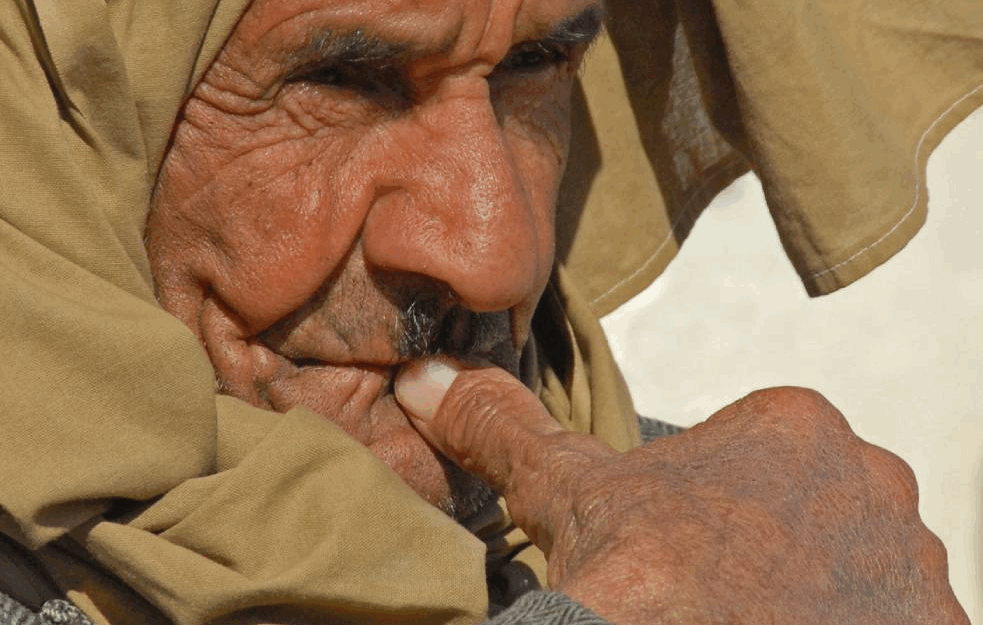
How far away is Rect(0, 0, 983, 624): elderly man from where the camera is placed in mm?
1845

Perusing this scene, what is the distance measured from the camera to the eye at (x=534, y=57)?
2.40 m

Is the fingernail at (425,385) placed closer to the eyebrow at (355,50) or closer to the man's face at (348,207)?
the man's face at (348,207)

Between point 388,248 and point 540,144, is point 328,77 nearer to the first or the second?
point 388,248

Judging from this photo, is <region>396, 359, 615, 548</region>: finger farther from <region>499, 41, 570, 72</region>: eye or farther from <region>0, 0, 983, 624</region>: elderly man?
<region>499, 41, 570, 72</region>: eye

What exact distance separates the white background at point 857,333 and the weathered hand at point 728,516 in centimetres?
216

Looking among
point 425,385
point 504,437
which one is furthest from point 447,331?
point 504,437

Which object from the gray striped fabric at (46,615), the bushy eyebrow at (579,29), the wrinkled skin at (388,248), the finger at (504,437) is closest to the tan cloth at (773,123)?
the bushy eyebrow at (579,29)

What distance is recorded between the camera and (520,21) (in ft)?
7.56

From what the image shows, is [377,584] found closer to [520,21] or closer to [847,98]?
[520,21]

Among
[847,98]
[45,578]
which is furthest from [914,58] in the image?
[45,578]

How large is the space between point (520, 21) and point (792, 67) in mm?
572

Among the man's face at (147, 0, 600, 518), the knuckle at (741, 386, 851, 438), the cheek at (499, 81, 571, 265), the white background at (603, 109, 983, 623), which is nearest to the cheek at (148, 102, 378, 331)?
the man's face at (147, 0, 600, 518)

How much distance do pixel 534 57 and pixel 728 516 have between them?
2.86 ft

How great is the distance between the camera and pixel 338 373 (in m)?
2.29
